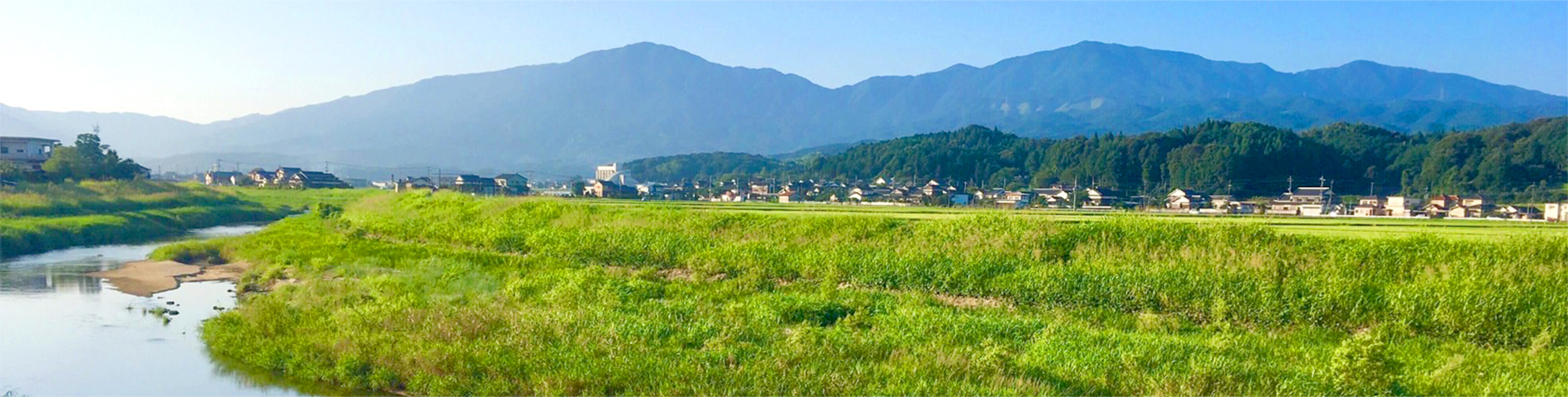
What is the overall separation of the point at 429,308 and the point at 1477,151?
50.6 meters

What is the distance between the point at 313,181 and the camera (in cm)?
8612

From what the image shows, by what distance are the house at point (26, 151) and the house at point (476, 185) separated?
2260 centimetres

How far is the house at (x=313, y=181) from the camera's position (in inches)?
3268

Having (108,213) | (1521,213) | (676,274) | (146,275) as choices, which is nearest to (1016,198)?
(1521,213)

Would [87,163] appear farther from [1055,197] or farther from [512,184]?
[1055,197]

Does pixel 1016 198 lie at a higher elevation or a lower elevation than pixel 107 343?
higher

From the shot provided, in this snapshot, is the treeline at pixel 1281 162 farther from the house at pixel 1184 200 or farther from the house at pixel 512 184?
the house at pixel 512 184

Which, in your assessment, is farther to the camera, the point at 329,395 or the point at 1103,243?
the point at 1103,243

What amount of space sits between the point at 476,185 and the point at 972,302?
62.3 m

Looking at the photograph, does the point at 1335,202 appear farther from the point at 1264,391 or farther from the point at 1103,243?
the point at 1264,391

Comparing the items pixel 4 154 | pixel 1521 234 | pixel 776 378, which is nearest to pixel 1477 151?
pixel 1521 234

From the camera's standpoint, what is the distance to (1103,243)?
16484 mm

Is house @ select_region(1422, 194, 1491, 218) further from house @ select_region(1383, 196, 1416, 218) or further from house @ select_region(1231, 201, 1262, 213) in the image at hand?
house @ select_region(1231, 201, 1262, 213)

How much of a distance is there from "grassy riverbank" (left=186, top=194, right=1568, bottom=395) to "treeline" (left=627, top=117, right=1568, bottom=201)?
108 feet
